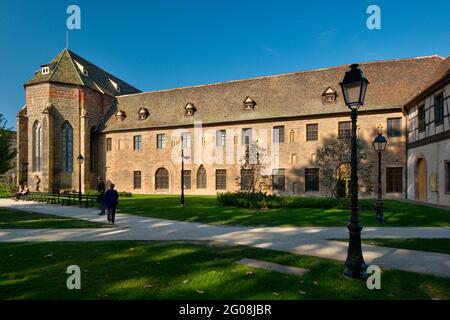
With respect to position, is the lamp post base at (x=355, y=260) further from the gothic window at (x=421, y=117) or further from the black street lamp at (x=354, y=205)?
the gothic window at (x=421, y=117)

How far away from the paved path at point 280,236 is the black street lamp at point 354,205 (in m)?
1.08

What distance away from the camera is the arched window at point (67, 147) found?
33031 millimetres

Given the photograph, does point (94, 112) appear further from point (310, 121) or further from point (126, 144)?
point (310, 121)

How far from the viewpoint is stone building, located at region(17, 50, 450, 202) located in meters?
25.1

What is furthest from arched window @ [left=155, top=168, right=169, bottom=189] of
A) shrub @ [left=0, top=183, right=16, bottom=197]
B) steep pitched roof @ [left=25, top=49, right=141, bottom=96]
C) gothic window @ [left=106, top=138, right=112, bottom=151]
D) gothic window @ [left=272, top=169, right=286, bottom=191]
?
shrub @ [left=0, top=183, right=16, bottom=197]

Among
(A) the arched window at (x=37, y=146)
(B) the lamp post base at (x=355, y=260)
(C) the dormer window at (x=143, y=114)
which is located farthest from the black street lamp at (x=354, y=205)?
(A) the arched window at (x=37, y=146)

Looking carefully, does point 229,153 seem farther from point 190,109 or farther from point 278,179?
point 190,109

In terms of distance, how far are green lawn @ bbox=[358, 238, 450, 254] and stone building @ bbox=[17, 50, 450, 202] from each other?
18.3 meters

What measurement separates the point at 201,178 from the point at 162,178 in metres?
5.14

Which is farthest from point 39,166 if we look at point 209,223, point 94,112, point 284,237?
point 284,237

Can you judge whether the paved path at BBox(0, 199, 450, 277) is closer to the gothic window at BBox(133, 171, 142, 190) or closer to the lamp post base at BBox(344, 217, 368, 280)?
the lamp post base at BBox(344, 217, 368, 280)

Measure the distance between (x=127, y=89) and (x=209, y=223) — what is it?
4318 centimetres

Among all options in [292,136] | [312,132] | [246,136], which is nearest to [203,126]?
[246,136]

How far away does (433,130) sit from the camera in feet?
61.2
